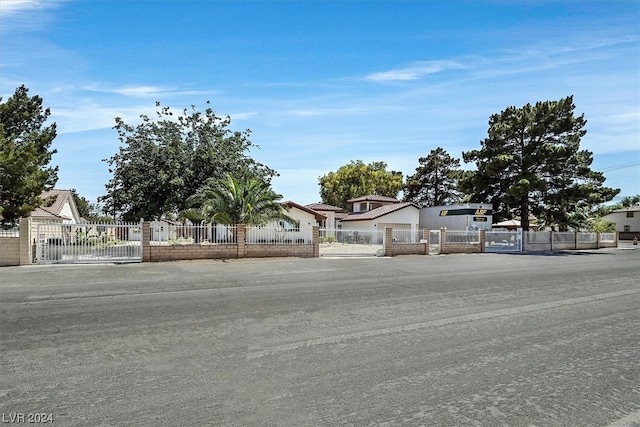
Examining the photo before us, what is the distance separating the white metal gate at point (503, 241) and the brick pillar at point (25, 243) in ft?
88.7

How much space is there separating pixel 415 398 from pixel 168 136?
29312 millimetres

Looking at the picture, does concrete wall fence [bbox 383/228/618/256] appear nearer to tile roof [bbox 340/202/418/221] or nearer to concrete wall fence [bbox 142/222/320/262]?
concrete wall fence [bbox 142/222/320/262]

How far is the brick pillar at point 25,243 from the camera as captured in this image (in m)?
16.7

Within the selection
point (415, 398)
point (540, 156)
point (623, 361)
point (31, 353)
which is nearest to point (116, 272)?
point (31, 353)

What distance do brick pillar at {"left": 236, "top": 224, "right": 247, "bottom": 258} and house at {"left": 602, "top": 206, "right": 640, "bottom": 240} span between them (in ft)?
198

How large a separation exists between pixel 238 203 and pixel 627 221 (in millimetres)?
63298

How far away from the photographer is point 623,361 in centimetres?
536

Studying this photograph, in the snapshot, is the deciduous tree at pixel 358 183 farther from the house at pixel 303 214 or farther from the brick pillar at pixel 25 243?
the brick pillar at pixel 25 243

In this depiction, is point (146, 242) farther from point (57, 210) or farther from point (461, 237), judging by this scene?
point (57, 210)

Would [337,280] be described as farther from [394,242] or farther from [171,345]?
[394,242]

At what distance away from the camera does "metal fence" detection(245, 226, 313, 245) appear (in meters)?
20.8

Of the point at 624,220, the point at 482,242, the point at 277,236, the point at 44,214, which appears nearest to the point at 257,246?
the point at 277,236

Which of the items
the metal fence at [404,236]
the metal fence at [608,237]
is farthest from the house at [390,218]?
the metal fence at [608,237]

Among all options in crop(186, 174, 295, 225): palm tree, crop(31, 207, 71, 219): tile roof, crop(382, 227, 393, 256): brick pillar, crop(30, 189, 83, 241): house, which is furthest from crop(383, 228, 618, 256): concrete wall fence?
crop(31, 207, 71, 219): tile roof
